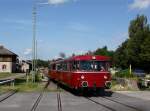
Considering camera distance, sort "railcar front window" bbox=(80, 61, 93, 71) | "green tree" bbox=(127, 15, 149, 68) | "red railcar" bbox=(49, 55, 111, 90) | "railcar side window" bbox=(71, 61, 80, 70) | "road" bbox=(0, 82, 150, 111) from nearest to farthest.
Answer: "road" bbox=(0, 82, 150, 111), "red railcar" bbox=(49, 55, 111, 90), "railcar front window" bbox=(80, 61, 93, 71), "railcar side window" bbox=(71, 61, 80, 70), "green tree" bbox=(127, 15, 149, 68)

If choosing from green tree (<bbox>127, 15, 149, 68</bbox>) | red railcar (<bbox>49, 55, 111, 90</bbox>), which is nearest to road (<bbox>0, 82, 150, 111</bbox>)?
red railcar (<bbox>49, 55, 111, 90</bbox>)

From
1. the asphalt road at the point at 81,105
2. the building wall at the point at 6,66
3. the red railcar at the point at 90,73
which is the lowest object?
the asphalt road at the point at 81,105

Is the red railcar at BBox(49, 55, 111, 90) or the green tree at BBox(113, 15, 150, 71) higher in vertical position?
the green tree at BBox(113, 15, 150, 71)

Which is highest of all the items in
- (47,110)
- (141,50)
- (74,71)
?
(141,50)

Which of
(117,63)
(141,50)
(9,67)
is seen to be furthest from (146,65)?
(9,67)

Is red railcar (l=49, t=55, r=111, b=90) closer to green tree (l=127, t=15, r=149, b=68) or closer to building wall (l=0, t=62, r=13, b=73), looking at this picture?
green tree (l=127, t=15, r=149, b=68)

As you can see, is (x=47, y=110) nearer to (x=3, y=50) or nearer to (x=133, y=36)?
(x=133, y=36)

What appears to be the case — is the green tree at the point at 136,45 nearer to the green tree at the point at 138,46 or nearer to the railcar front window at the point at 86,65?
the green tree at the point at 138,46

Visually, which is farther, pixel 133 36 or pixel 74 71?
pixel 133 36

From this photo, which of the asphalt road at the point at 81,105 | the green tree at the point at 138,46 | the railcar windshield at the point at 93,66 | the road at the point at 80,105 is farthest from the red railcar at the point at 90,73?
the green tree at the point at 138,46

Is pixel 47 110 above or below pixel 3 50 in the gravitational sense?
below

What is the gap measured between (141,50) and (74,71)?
69389 millimetres

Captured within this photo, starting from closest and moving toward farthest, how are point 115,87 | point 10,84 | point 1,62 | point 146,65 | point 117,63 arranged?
point 115,87
point 10,84
point 146,65
point 117,63
point 1,62

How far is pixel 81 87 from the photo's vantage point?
3030cm
